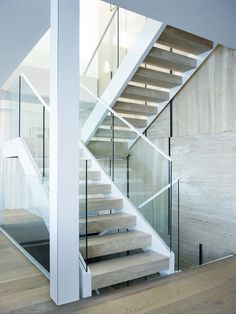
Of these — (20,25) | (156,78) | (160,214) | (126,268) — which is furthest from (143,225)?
(20,25)

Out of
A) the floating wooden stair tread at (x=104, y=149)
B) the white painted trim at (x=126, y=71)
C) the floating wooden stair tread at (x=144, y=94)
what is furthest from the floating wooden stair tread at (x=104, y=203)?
the floating wooden stair tread at (x=144, y=94)

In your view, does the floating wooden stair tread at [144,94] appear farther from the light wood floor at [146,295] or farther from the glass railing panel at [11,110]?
the light wood floor at [146,295]

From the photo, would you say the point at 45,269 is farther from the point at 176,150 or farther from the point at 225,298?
the point at 176,150

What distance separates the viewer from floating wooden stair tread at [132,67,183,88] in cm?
434

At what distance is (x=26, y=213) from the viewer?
3.89 meters

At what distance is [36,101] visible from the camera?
163 inches

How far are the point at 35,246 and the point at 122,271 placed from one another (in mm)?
1184

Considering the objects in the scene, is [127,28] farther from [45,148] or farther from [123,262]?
[123,262]

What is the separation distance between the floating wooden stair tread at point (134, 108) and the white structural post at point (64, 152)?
8.38 ft

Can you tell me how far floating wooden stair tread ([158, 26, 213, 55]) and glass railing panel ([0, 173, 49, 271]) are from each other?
2.49m

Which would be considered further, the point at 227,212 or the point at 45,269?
the point at 227,212

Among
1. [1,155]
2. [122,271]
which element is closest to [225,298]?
[122,271]

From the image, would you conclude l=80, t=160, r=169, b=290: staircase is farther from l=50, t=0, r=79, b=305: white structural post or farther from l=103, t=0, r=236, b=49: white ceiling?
l=103, t=0, r=236, b=49: white ceiling

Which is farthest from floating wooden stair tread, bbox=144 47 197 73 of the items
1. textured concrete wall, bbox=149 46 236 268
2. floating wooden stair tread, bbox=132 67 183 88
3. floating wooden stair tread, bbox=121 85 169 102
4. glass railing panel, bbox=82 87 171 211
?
glass railing panel, bbox=82 87 171 211
